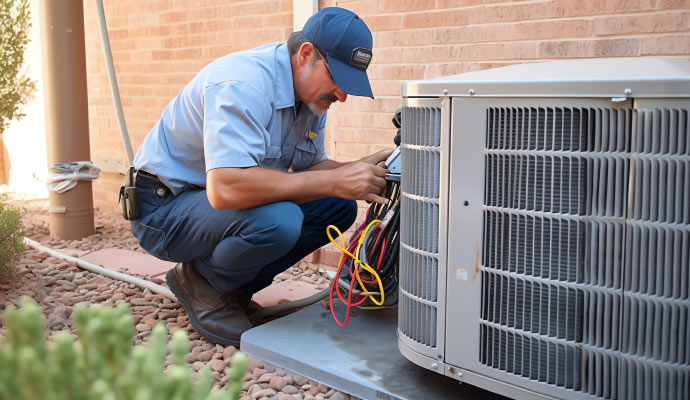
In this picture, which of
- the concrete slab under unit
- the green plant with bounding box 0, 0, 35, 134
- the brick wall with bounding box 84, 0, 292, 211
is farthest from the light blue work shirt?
the green plant with bounding box 0, 0, 35, 134

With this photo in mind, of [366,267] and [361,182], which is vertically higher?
[361,182]

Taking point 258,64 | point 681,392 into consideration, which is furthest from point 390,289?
point 681,392

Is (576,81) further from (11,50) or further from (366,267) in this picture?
(11,50)

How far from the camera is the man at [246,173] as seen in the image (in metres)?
2.40

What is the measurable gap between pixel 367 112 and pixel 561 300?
7.13 feet

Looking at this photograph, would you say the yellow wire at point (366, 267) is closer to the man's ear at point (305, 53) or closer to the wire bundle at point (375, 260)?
the wire bundle at point (375, 260)

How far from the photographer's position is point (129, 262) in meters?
3.95

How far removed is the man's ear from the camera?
2.54 meters

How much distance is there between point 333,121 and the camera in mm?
3861

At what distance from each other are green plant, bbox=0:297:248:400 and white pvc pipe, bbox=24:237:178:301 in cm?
218

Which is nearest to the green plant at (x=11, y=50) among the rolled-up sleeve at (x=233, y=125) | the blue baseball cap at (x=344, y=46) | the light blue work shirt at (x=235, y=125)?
the light blue work shirt at (x=235, y=125)

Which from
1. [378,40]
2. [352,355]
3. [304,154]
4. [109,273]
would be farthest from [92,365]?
[378,40]

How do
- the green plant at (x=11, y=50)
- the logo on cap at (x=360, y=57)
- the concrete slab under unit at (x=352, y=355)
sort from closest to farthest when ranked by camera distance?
1. the concrete slab under unit at (x=352, y=355)
2. the logo on cap at (x=360, y=57)
3. the green plant at (x=11, y=50)

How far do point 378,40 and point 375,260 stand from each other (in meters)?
1.56
